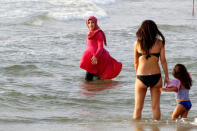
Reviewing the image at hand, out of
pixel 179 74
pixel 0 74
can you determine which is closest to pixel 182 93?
pixel 179 74

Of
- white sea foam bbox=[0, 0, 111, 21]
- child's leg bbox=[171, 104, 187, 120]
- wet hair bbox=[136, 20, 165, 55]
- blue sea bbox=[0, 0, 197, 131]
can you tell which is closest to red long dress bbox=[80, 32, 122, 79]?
blue sea bbox=[0, 0, 197, 131]

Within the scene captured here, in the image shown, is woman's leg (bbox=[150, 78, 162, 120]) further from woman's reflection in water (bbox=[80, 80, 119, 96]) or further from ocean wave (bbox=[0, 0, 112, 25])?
ocean wave (bbox=[0, 0, 112, 25])

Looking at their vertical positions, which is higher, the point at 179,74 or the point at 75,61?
the point at 179,74

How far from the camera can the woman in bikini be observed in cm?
609

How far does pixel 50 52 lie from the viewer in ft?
46.8

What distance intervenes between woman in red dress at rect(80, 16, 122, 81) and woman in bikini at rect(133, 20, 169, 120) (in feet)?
11.2

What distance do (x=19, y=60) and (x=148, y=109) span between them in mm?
5567

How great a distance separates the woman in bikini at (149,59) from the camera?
6090mm

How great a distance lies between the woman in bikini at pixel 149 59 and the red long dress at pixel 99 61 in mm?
3399

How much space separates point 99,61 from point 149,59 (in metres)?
4.11

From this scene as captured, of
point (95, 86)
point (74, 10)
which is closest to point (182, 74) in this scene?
point (95, 86)

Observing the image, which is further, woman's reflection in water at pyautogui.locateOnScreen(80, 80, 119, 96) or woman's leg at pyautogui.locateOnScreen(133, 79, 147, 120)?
woman's reflection in water at pyautogui.locateOnScreen(80, 80, 119, 96)

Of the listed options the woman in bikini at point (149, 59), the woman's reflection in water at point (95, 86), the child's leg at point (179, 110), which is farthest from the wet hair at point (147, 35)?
the woman's reflection in water at point (95, 86)

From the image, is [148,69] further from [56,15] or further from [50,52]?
[56,15]
